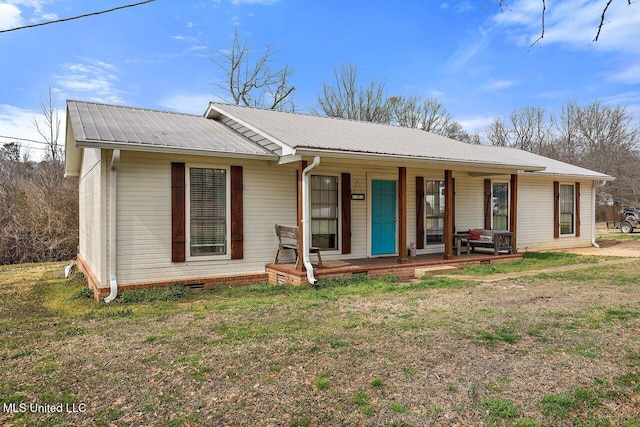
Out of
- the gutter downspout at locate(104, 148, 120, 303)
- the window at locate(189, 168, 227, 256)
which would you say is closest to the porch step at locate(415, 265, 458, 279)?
the window at locate(189, 168, 227, 256)

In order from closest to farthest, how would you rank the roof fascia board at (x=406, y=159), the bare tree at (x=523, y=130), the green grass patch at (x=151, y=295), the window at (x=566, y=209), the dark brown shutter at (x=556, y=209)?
the green grass patch at (x=151, y=295)
the roof fascia board at (x=406, y=159)
the dark brown shutter at (x=556, y=209)
the window at (x=566, y=209)
the bare tree at (x=523, y=130)

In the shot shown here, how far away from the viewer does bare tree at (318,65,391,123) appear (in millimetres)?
26891

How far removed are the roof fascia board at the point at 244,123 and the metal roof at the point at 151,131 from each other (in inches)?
Result: 10.9

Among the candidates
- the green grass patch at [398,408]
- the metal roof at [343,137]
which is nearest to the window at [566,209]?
the metal roof at [343,137]

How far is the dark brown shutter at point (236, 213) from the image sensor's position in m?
7.80

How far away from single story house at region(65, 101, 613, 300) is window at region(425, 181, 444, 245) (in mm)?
34

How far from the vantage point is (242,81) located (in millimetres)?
23188

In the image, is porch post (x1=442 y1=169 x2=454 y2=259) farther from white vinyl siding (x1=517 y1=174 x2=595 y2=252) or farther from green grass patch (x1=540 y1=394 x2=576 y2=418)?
green grass patch (x1=540 y1=394 x2=576 y2=418)

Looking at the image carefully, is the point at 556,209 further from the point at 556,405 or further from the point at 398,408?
the point at 398,408

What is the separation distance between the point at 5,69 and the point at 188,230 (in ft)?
50.9

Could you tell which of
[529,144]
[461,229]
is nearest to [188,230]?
[461,229]

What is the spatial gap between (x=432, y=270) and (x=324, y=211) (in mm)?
2596

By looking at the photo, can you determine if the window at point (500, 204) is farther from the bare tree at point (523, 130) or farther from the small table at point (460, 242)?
the bare tree at point (523, 130)

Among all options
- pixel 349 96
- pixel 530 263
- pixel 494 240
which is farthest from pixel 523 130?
pixel 494 240
